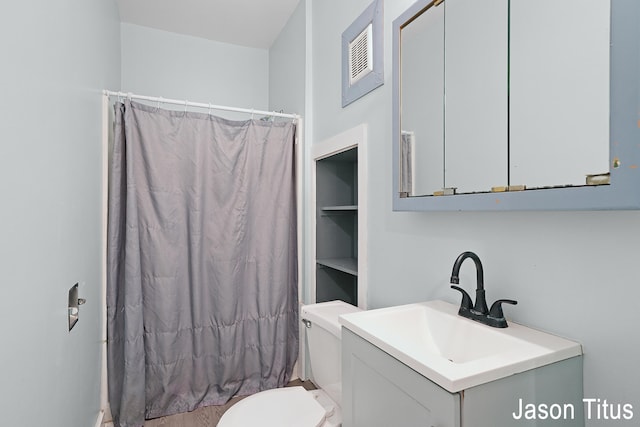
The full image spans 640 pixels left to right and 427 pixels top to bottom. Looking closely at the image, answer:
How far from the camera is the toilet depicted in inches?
51.8

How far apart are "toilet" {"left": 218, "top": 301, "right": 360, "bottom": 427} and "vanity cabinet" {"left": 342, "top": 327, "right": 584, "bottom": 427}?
1.58 feet

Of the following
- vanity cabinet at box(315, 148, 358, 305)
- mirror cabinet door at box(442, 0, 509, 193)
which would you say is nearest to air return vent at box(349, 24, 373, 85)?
mirror cabinet door at box(442, 0, 509, 193)

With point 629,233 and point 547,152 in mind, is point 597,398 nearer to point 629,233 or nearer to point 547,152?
point 629,233

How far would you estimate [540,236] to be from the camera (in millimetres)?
896

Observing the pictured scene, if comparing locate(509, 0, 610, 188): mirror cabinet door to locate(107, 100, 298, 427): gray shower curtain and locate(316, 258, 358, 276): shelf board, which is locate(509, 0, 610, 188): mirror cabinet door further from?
locate(107, 100, 298, 427): gray shower curtain

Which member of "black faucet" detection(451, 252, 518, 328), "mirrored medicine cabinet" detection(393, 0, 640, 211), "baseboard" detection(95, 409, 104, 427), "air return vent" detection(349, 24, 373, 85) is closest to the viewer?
"mirrored medicine cabinet" detection(393, 0, 640, 211)

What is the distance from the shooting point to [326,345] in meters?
1.55

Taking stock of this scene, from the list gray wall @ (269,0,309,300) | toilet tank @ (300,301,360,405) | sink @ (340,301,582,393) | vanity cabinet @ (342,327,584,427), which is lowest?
toilet tank @ (300,301,360,405)

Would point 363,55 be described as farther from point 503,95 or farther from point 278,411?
point 278,411

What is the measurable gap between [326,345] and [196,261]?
1012 mm

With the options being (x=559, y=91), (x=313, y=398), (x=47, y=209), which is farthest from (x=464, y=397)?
(x=47, y=209)

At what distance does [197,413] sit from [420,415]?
1.76 meters

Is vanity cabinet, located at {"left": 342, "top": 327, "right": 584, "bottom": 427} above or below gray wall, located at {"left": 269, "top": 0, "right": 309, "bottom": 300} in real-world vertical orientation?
below

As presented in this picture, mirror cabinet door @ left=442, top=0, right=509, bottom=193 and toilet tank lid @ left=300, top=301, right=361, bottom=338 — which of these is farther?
toilet tank lid @ left=300, top=301, right=361, bottom=338
